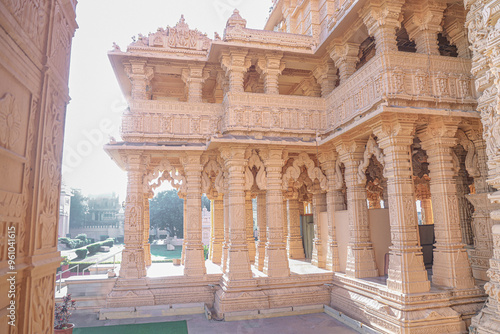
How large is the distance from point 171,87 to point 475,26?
10.8 meters

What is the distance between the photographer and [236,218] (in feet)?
34.1

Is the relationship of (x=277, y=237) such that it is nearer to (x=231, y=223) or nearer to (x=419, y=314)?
(x=231, y=223)

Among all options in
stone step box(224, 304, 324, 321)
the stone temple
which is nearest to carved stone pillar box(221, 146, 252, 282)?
the stone temple

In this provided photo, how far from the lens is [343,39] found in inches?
403

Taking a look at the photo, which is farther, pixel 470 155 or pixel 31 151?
pixel 470 155

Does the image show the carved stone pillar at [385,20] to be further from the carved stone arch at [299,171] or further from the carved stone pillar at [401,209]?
the carved stone arch at [299,171]

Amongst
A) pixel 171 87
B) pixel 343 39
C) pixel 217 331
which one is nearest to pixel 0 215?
pixel 217 331

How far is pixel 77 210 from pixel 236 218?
50462 millimetres

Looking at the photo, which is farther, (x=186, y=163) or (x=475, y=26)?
(x=186, y=163)

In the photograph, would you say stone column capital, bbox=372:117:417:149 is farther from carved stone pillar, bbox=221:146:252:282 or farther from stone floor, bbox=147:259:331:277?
stone floor, bbox=147:259:331:277

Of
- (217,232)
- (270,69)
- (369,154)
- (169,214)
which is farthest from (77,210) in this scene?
(369,154)

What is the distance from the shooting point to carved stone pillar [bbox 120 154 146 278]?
34.1ft

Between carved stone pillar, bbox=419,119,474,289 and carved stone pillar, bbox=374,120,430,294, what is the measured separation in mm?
592

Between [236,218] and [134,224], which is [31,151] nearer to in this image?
[236,218]
